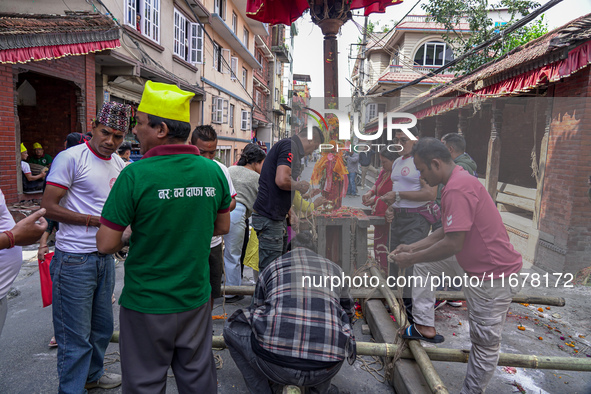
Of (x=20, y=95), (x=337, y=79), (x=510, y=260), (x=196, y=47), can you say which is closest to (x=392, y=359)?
(x=510, y=260)

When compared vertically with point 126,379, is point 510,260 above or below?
above

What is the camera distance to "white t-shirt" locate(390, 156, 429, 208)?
2.91 m

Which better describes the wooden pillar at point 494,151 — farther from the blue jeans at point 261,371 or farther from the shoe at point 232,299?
the shoe at point 232,299

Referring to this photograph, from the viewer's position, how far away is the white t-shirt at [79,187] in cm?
233

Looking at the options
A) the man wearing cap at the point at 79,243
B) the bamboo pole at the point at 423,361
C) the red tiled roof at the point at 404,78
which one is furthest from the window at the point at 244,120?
the man wearing cap at the point at 79,243

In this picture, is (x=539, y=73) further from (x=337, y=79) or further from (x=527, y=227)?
(x=337, y=79)

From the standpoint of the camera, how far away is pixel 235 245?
13.8 feet

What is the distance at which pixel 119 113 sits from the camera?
248cm

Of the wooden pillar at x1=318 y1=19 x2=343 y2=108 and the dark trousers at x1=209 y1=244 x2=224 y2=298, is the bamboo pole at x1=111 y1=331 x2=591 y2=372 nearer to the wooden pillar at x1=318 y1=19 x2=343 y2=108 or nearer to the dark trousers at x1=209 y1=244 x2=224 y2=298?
the dark trousers at x1=209 y1=244 x2=224 y2=298

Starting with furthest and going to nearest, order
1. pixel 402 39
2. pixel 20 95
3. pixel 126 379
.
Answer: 1. pixel 20 95
2. pixel 402 39
3. pixel 126 379

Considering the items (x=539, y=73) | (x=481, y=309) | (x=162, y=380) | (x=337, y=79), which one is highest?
(x=539, y=73)

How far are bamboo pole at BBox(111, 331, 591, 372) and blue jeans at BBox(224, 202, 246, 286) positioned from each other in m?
1.95

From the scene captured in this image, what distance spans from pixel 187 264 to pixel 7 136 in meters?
6.20

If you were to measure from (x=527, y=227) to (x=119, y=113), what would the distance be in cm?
344
